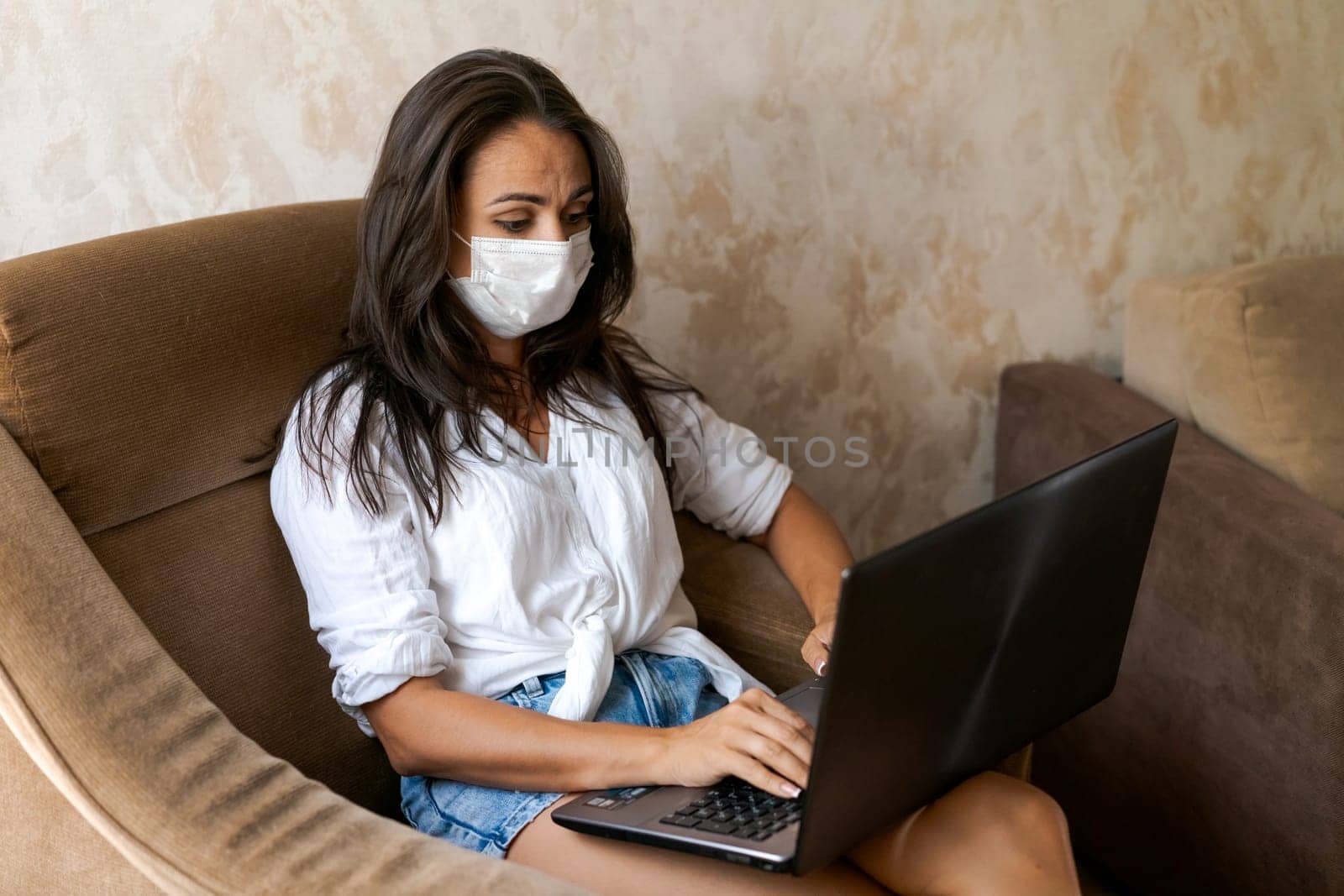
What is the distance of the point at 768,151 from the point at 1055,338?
0.61 m

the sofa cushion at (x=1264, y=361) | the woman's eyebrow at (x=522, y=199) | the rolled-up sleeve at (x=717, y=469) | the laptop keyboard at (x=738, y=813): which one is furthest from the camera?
the sofa cushion at (x=1264, y=361)

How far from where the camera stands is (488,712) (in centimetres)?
112

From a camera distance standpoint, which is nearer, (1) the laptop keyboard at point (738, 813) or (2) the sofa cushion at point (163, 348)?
(1) the laptop keyboard at point (738, 813)

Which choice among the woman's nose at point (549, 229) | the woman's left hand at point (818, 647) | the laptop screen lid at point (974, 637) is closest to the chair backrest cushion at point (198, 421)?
the woman's nose at point (549, 229)

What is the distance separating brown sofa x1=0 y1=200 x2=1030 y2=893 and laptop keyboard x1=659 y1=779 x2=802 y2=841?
0.54 ft

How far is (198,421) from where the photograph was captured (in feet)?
3.93

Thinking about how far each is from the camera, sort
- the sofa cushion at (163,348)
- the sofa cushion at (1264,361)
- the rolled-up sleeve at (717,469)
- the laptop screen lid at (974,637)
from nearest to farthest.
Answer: the laptop screen lid at (974,637) → the sofa cushion at (163,348) → the rolled-up sleeve at (717,469) → the sofa cushion at (1264,361)

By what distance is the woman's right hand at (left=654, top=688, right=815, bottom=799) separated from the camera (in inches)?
40.3

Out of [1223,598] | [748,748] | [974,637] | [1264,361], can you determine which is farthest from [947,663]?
[1264,361]

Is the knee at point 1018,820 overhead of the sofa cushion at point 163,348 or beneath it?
beneath

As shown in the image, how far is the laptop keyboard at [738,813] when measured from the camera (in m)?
0.97

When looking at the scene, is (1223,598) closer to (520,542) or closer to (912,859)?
(912,859)

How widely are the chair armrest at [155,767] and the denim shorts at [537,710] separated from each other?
8.2 inches

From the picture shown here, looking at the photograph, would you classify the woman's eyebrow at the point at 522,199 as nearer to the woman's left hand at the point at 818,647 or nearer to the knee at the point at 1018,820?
the woman's left hand at the point at 818,647
